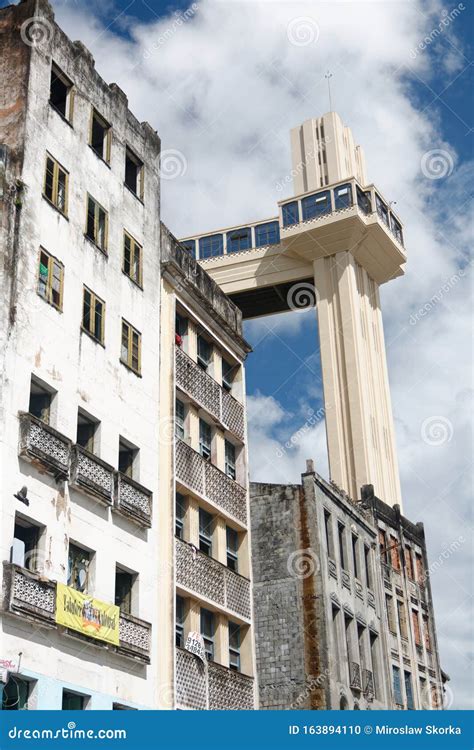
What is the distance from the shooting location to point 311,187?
7400cm

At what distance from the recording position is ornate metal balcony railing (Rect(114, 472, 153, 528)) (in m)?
28.3

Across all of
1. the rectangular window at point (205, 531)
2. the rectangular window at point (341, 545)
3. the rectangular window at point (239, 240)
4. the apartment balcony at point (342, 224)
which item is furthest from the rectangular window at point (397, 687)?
the rectangular window at point (239, 240)

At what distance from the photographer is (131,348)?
31203mm

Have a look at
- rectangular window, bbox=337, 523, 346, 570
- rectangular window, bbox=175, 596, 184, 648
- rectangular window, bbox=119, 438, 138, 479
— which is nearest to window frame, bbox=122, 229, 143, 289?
rectangular window, bbox=119, 438, 138, 479

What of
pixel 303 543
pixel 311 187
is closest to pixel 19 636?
pixel 303 543

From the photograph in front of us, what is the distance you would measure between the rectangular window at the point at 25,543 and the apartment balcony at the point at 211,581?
253 inches

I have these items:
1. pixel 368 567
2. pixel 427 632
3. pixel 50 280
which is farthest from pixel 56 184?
pixel 427 632

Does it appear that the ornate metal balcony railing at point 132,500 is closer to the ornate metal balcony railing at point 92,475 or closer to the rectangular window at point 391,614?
the ornate metal balcony railing at point 92,475

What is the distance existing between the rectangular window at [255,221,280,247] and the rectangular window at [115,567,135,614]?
47.1 metres

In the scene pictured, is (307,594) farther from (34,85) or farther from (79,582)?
(34,85)

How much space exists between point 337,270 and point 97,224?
133ft

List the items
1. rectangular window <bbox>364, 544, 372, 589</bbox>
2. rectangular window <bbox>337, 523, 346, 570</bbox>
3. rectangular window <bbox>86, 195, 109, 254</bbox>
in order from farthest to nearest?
rectangular window <bbox>364, 544, 372, 589</bbox> < rectangular window <bbox>337, 523, 346, 570</bbox> < rectangular window <bbox>86, 195, 109, 254</bbox>

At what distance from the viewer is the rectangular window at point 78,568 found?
26.0 metres

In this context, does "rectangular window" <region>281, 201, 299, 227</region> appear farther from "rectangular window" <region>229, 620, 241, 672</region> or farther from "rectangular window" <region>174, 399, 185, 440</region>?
"rectangular window" <region>229, 620, 241, 672</region>
